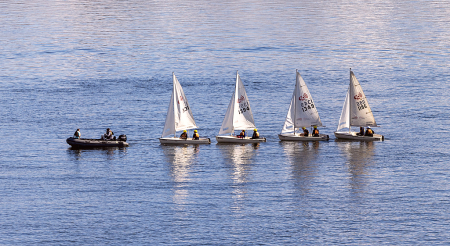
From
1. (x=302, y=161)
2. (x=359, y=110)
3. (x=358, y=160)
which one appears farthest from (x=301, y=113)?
(x=358, y=160)

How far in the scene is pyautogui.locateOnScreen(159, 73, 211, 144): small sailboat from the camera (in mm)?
128500

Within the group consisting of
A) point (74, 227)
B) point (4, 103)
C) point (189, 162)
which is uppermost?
Result: point (4, 103)

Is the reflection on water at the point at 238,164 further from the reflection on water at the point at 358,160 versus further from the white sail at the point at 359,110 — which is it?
the white sail at the point at 359,110

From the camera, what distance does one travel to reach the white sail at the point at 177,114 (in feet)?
424

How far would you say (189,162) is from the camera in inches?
4653

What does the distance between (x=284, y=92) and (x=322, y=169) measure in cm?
6586

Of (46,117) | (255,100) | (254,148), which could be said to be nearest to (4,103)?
(46,117)

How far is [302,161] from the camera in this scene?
11900cm

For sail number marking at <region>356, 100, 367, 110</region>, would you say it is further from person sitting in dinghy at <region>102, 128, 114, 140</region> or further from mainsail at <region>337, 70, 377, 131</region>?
person sitting in dinghy at <region>102, 128, 114, 140</region>

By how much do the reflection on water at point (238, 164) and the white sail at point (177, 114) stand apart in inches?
307

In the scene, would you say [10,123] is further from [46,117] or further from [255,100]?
[255,100]

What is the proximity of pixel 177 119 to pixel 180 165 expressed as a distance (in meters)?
15.4

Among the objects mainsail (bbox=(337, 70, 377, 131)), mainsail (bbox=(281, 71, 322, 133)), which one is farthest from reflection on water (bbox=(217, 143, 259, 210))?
mainsail (bbox=(337, 70, 377, 131))

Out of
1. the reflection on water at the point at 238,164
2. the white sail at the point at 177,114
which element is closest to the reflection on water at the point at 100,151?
the white sail at the point at 177,114
